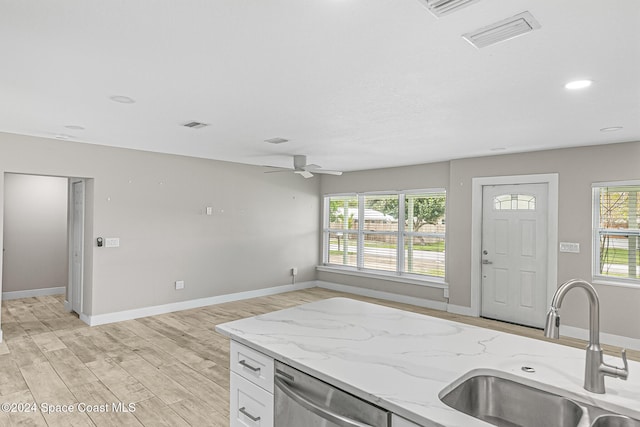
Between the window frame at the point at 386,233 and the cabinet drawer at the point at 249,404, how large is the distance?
473 centimetres

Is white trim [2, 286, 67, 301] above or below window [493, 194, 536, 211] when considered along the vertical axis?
below

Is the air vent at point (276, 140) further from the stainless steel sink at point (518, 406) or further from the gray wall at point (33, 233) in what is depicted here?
the gray wall at point (33, 233)

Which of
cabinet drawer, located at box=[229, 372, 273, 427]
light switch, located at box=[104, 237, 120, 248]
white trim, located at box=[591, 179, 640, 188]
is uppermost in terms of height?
white trim, located at box=[591, 179, 640, 188]

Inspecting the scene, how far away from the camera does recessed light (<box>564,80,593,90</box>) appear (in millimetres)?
2566

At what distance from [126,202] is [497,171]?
5.25 m

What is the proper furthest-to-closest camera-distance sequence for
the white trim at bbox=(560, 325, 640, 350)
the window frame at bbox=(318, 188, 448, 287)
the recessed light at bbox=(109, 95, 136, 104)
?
the window frame at bbox=(318, 188, 448, 287) < the white trim at bbox=(560, 325, 640, 350) < the recessed light at bbox=(109, 95, 136, 104)

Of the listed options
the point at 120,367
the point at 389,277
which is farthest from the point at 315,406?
the point at 389,277

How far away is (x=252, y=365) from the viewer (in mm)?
1845

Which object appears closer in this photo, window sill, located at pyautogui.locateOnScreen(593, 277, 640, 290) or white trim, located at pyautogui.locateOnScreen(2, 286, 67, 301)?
window sill, located at pyautogui.locateOnScreen(593, 277, 640, 290)

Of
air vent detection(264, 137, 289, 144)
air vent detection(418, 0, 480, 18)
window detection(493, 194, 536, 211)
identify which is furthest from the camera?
window detection(493, 194, 536, 211)

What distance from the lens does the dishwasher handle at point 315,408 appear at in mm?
1376

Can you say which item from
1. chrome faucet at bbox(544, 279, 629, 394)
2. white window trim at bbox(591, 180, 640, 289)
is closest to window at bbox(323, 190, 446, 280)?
white window trim at bbox(591, 180, 640, 289)

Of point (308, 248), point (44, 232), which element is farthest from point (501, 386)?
→ point (44, 232)

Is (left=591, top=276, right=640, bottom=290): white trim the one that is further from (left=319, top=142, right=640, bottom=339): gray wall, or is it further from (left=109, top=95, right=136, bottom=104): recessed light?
(left=109, top=95, right=136, bottom=104): recessed light
